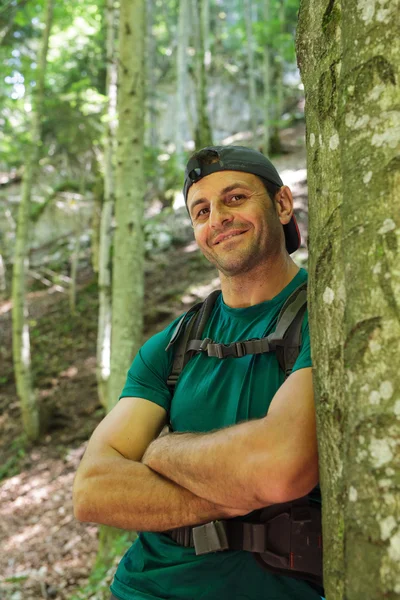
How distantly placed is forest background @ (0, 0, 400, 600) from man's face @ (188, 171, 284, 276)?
3.46 ft

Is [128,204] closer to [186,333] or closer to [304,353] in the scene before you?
[186,333]

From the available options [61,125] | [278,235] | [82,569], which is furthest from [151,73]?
[278,235]

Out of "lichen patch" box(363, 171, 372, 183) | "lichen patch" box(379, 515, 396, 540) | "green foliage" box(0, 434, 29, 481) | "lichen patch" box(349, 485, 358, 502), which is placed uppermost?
"lichen patch" box(363, 171, 372, 183)

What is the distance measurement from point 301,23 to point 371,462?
→ 123cm

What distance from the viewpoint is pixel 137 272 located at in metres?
6.52

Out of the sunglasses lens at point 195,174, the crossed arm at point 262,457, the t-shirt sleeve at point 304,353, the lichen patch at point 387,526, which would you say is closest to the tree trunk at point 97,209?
the sunglasses lens at point 195,174

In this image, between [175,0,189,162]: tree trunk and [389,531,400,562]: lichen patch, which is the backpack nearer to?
[389,531,400,562]: lichen patch

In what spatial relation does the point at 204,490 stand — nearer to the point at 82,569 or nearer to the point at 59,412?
the point at 82,569

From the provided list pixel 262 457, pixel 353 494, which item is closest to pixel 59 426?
pixel 262 457

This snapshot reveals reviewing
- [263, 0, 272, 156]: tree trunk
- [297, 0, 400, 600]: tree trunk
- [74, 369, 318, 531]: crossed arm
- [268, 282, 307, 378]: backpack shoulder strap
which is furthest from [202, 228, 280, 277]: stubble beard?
[263, 0, 272, 156]: tree trunk

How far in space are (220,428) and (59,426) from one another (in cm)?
956

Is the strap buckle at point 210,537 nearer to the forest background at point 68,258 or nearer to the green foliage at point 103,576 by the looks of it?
the green foliage at point 103,576

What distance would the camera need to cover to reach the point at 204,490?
1914 mm

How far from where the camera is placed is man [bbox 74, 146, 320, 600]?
177 centimetres
